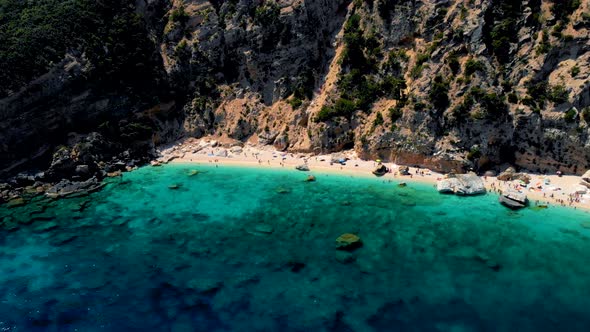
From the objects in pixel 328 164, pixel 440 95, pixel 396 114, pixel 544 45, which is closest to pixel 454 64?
pixel 440 95

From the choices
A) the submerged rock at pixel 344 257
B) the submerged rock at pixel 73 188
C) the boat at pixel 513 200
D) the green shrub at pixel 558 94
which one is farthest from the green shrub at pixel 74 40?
the green shrub at pixel 558 94

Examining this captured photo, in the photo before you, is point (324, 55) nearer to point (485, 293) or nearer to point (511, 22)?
point (511, 22)

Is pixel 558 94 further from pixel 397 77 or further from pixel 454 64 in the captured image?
pixel 397 77

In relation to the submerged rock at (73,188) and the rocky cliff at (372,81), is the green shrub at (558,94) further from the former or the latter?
the submerged rock at (73,188)

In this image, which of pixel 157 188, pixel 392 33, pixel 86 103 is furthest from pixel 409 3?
pixel 86 103

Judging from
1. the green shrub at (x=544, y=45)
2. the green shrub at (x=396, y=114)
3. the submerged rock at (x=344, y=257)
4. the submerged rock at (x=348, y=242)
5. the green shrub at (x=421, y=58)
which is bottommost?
the submerged rock at (x=344, y=257)

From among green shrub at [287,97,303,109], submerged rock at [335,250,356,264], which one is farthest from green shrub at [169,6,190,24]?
submerged rock at [335,250,356,264]
